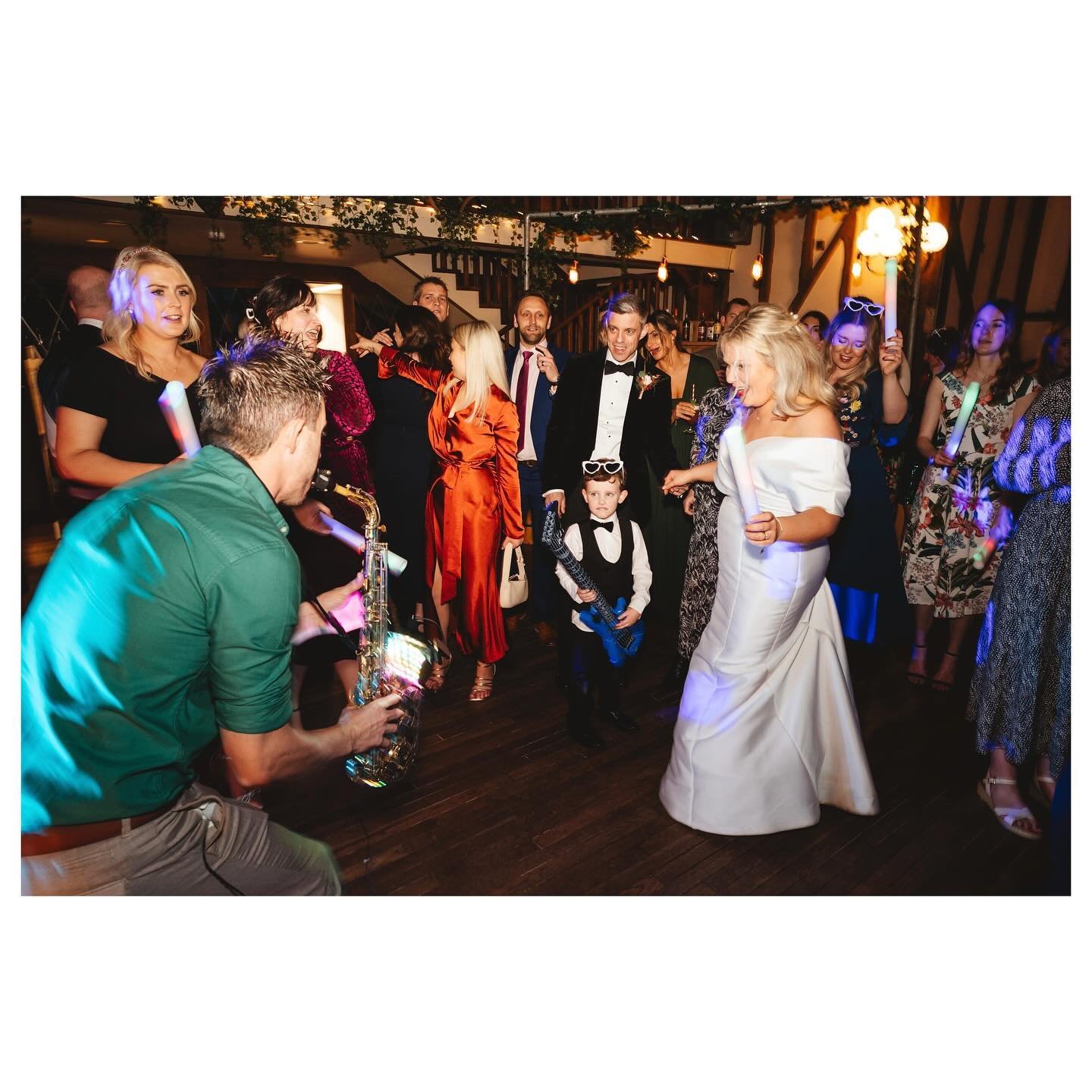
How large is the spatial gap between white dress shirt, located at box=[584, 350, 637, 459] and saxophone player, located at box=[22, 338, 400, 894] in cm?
241

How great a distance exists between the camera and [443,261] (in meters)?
8.87

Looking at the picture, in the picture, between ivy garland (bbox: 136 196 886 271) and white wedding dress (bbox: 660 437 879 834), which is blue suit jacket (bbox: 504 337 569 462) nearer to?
ivy garland (bbox: 136 196 886 271)

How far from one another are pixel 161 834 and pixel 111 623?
511mm

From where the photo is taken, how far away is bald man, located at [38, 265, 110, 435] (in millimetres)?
3461

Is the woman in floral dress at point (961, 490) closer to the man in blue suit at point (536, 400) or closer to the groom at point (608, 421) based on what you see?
the groom at point (608, 421)

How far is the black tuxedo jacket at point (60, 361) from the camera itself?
11.5 feet

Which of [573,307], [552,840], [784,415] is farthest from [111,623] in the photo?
[573,307]

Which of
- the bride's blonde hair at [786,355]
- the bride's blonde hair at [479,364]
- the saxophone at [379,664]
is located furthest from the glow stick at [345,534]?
the bride's blonde hair at [786,355]

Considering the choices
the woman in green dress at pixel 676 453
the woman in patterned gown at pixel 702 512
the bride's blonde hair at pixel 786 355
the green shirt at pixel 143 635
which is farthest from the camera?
the woman in green dress at pixel 676 453

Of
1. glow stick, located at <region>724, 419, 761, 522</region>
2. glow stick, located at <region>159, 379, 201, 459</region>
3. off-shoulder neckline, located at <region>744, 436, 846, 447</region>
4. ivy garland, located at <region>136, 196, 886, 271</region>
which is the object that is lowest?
glow stick, located at <region>724, 419, 761, 522</region>

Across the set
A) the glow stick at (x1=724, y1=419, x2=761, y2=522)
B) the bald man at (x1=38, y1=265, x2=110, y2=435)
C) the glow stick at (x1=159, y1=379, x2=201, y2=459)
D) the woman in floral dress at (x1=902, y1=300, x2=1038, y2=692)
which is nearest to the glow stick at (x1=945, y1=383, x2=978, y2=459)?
the woman in floral dress at (x1=902, y1=300, x2=1038, y2=692)

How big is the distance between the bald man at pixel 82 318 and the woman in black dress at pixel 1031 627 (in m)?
4.07

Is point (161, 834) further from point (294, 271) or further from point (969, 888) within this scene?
point (294, 271)

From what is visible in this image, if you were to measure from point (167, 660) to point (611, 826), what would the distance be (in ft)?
6.10
